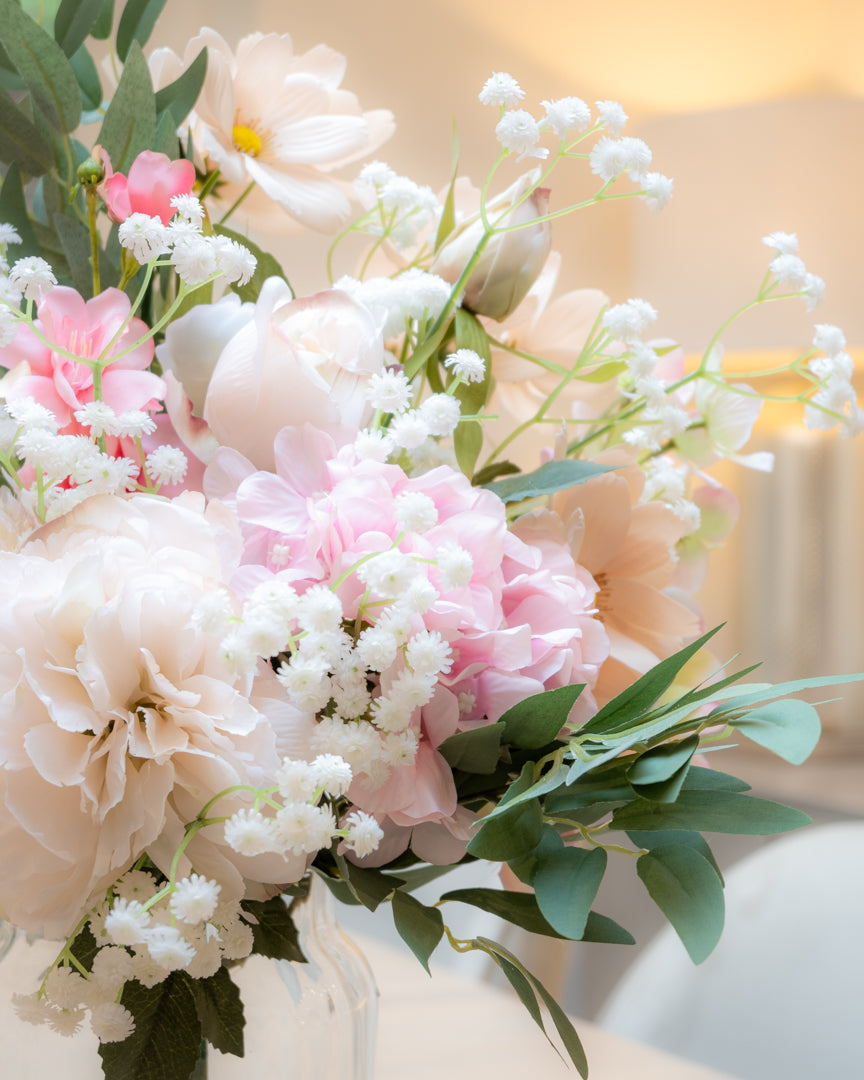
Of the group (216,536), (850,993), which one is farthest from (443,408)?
(850,993)

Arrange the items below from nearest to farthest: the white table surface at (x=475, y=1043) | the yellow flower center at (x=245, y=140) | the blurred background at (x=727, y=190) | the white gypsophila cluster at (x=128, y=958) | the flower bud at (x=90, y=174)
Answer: the white gypsophila cluster at (x=128, y=958) → the flower bud at (x=90, y=174) → the yellow flower center at (x=245, y=140) → the white table surface at (x=475, y=1043) → the blurred background at (x=727, y=190)

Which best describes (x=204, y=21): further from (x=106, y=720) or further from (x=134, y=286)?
(x=106, y=720)

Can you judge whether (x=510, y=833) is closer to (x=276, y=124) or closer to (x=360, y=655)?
(x=360, y=655)

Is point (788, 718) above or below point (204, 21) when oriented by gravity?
below

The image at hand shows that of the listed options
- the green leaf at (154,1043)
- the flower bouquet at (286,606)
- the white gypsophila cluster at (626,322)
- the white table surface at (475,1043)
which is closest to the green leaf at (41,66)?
the flower bouquet at (286,606)

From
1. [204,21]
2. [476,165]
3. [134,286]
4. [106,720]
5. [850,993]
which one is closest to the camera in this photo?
[106,720]

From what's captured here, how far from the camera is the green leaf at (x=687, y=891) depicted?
334mm

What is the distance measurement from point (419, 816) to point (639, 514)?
0.18 metres

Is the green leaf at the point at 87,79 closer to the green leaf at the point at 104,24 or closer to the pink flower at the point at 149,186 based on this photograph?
the green leaf at the point at 104,24

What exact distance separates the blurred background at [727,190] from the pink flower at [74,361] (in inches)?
44.0

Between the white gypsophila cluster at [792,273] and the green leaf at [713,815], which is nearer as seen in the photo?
the green leaf at [713,815]

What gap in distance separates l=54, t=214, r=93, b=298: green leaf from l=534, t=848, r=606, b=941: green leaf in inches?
11.0

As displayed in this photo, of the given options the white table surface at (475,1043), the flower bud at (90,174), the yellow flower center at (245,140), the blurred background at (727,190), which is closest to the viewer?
the flower bud at (90,174)

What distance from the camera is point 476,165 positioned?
75.0 inches
